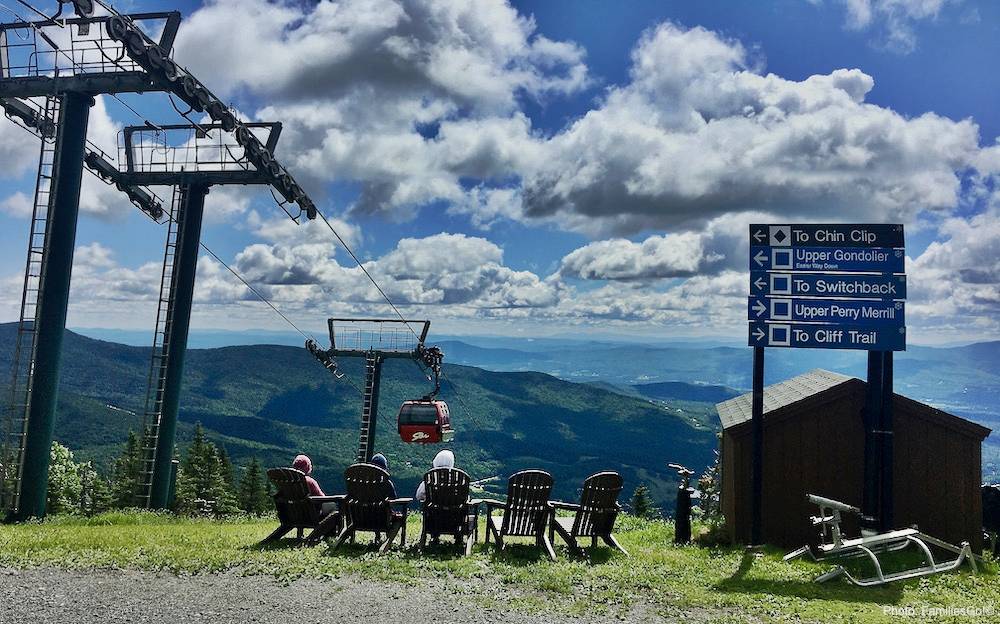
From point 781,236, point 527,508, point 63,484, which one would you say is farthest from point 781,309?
point 63,484

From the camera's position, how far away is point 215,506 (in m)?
58.5

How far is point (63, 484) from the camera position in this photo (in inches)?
2554

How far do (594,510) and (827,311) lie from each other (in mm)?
5389

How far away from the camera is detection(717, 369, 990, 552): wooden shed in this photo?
12258mm

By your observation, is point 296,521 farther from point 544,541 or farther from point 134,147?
point 134,147

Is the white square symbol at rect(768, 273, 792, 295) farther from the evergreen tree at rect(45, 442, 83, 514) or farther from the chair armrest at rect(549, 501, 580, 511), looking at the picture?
the evergreen tree at rect(45, 442, 83, 514)

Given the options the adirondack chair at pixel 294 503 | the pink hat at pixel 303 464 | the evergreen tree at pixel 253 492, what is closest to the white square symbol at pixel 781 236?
the adirondack chair at pixel 294 503

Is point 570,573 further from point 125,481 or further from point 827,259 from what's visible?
point 125,481

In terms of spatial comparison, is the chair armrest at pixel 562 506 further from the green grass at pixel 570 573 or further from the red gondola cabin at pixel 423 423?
the red gondola cabin at pixel 423 423

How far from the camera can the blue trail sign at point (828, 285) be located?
12383 millimetres

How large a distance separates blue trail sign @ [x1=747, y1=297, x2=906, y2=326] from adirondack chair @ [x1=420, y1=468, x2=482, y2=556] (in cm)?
600

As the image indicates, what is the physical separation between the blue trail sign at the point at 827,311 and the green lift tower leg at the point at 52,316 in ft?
47.1

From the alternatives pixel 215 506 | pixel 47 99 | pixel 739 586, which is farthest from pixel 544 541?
pixel 215 506

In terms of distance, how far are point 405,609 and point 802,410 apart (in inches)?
332
